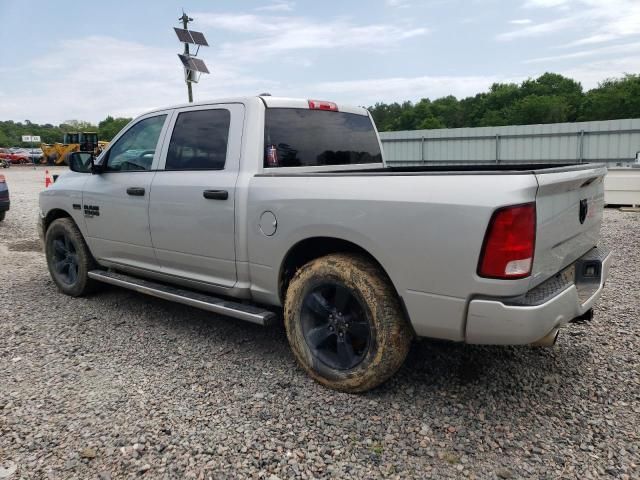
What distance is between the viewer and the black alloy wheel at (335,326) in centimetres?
315

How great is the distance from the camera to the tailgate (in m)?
2.60

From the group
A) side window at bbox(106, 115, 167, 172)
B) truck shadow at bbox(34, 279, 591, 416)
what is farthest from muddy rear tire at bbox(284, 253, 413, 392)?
side window at bbox(106, 115, 167, 172)

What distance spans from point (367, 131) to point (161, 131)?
1.77 metres

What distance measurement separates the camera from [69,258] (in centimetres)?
543

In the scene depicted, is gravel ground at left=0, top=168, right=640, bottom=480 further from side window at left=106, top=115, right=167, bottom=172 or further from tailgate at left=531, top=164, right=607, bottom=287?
side window at left=106, top=115, right=167, bottom=172

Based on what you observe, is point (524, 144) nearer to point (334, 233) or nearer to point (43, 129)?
point (334, 233)

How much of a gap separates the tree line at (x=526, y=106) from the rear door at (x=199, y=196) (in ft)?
212

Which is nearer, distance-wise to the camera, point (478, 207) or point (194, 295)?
point (478, 207)

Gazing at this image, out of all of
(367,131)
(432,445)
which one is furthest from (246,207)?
(432,445)

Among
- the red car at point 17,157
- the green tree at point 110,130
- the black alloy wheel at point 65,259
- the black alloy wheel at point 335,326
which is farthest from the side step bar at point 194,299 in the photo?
the green tree at point 110,130

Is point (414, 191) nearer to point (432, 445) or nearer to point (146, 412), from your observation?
point (432, 445)

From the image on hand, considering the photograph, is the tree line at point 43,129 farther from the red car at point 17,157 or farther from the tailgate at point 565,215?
the tailgate at point 565,215

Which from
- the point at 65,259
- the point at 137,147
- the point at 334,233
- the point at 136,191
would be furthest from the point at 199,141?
the point at 65,259

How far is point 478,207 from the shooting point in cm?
250
